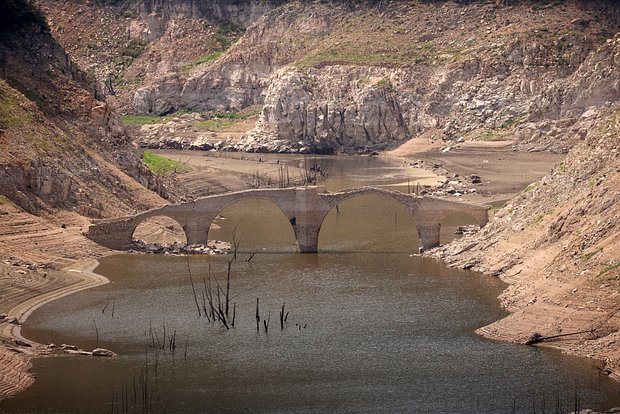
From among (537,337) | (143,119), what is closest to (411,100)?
(143,119)

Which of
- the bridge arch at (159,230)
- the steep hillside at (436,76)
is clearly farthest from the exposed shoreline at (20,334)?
the steep hillside at (436,76)

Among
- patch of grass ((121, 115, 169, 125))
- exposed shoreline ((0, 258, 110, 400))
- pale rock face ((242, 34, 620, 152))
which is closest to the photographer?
exposed shoreline ((0, 258, 110, 400))

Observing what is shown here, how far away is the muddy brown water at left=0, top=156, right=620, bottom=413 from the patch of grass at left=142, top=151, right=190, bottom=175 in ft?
123

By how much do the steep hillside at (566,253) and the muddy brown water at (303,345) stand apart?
59.3 inches

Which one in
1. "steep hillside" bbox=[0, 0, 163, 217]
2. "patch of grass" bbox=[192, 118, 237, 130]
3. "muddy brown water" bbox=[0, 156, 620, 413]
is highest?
"steep hillside" bbox=[0, 0, 163, 217]

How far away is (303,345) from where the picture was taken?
73812mm

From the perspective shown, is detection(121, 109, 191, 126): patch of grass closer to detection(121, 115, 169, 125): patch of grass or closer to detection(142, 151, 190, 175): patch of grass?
detection(121, 115, 169, 125): patch of grass

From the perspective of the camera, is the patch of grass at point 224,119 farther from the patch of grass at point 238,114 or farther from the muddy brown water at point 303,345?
the muddy brown water at point 303,345

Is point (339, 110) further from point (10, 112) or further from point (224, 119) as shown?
point (10, 112)

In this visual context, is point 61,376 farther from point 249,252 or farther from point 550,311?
point 249,252

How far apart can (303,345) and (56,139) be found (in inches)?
1590

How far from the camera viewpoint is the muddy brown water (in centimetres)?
6450

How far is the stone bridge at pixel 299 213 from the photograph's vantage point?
322ft

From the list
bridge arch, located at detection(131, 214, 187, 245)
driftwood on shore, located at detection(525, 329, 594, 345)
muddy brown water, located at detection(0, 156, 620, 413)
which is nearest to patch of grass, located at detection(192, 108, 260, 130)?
bridge arch, located at detection(131, 214, 187, 245)
